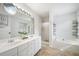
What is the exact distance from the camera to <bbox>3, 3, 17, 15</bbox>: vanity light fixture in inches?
63.3

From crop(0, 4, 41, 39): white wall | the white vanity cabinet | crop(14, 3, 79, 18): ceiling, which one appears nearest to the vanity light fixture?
crop(0, 4, 41, 39): white wall

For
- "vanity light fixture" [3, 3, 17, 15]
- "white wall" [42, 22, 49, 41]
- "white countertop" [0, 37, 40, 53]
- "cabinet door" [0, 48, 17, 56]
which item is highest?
"vanity light fixture" [3, 3, 17, 15]

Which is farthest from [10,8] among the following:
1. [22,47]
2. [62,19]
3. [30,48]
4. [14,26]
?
[62,19]

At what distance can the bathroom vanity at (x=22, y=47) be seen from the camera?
56.0 inches

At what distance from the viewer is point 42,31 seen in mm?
1833

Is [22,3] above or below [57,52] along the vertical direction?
above

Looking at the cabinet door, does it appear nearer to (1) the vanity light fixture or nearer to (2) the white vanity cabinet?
(2) the white vanity cabinet

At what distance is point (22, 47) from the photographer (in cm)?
165

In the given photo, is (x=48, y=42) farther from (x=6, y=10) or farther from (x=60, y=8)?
(x=6, y=10)

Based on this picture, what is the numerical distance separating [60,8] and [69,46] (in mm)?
798

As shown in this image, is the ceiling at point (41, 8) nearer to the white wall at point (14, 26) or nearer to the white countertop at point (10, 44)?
the white wall at point (14, 26)

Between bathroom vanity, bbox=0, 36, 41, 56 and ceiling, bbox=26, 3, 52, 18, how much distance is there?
0.51 m

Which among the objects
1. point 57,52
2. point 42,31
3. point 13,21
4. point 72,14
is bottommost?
point 57,52

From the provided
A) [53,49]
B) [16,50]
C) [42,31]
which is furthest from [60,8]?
[16,50]
